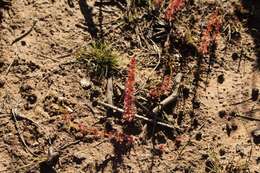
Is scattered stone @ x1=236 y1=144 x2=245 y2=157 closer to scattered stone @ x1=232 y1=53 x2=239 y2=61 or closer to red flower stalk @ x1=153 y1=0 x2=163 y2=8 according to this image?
scattered stone @ x1=232 y1=53 x2=239 y2=61

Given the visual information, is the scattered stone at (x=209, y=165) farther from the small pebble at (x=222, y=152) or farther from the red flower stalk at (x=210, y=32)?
the red flower stalk at (x=210, y=32)

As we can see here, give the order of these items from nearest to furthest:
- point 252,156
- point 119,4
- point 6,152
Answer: point 6,152 < point 252,156 < point 119,4

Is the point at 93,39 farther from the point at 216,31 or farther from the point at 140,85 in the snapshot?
the point at 216,31

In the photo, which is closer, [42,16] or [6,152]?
[6,152]

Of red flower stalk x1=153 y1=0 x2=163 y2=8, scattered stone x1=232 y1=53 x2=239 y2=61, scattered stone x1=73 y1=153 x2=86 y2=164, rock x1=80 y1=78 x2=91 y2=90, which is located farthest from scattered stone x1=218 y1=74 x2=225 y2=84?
scattered stone x1=73 y1=153 x2=86 y2=164

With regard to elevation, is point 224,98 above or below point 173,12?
below

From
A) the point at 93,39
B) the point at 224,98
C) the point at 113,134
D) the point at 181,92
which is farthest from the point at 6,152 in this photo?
the point at 224,98

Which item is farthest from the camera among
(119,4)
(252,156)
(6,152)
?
(119,4)
